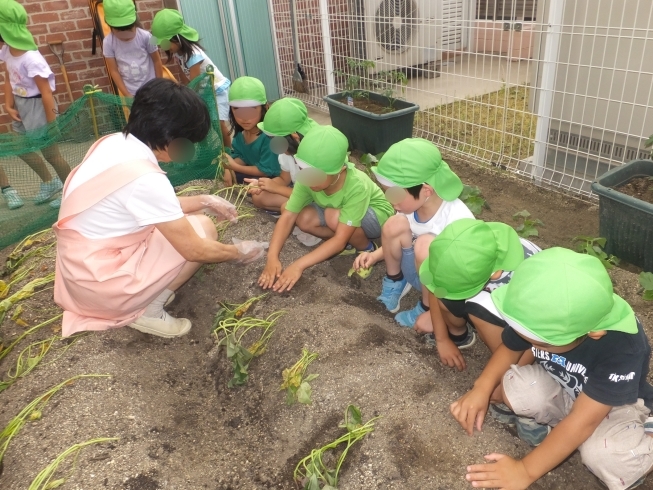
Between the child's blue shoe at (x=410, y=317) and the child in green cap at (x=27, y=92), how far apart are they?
8.40ft

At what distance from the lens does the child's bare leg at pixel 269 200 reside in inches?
125

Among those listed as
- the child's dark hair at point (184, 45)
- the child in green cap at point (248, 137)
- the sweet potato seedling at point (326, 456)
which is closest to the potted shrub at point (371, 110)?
the child in green cap at point (248, 137)

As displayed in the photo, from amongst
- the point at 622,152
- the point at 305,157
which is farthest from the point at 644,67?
the point at 305,157

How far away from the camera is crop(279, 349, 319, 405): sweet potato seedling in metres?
1.83

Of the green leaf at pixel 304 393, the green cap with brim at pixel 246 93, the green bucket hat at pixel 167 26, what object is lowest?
the green leaf at pixel 304 393

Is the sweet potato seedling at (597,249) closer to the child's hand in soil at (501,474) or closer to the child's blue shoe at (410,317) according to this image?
the child's blue shoe at (410,317)

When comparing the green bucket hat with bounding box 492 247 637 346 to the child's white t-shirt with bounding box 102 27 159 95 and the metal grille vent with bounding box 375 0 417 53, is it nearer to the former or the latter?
the metal grille vent with bounding box 375 0 417 53

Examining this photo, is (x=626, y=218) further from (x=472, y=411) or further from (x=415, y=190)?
(x=472, y=411)

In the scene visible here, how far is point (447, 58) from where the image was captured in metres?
4.06

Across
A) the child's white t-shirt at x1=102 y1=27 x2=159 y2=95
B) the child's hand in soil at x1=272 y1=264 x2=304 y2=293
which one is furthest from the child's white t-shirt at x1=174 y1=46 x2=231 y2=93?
the child's hand in soil at x1=272 y1=264 x2=304 y2=293

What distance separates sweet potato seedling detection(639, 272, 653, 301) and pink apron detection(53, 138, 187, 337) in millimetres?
2056

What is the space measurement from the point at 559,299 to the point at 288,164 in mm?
2114

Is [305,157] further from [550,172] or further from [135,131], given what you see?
[550,172]

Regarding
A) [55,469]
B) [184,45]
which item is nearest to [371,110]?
[184,45]
